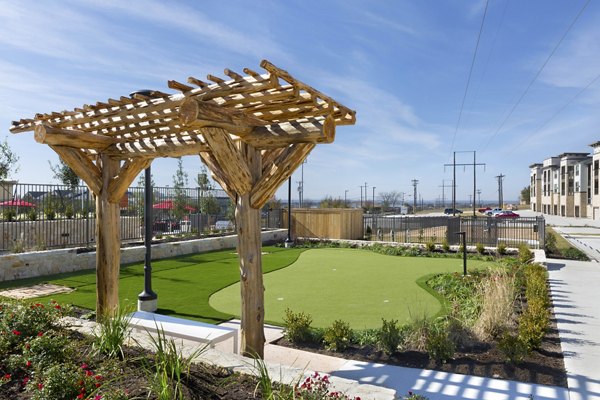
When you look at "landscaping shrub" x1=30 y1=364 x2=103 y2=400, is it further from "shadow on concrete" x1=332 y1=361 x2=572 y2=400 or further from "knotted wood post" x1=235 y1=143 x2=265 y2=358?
"shadow on concrete" x1=332 y1=361 x2=572 y2=400

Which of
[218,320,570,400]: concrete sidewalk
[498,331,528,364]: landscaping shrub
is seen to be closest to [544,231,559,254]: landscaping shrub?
[498,331,528,364]: landscaping shrub

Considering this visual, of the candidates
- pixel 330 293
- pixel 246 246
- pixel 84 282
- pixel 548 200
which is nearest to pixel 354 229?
pixel 330 293

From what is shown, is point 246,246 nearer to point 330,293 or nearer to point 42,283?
point 330,293

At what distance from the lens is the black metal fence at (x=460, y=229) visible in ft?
53.9

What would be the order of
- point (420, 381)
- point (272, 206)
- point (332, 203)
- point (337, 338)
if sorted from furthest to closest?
point (332, 203) → point (272, 206) → point (337, 338) → point (420, 381)

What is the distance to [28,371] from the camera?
355 centimetres

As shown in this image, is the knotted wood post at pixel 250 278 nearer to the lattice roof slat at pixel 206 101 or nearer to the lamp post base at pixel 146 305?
the lattice roof slat at pixel 206 101

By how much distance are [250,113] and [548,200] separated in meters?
83.2

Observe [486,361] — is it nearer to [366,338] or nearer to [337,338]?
[366,338]

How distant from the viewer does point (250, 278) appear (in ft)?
15.6

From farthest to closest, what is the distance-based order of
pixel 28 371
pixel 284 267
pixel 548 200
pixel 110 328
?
pixel 548 200
pixel 284 267
pixel 110 328
pixel 28 371

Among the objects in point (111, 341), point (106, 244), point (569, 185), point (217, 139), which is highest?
point (569, 185)

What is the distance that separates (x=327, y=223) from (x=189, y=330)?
1475 cm

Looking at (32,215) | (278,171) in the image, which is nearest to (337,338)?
(278,171)
